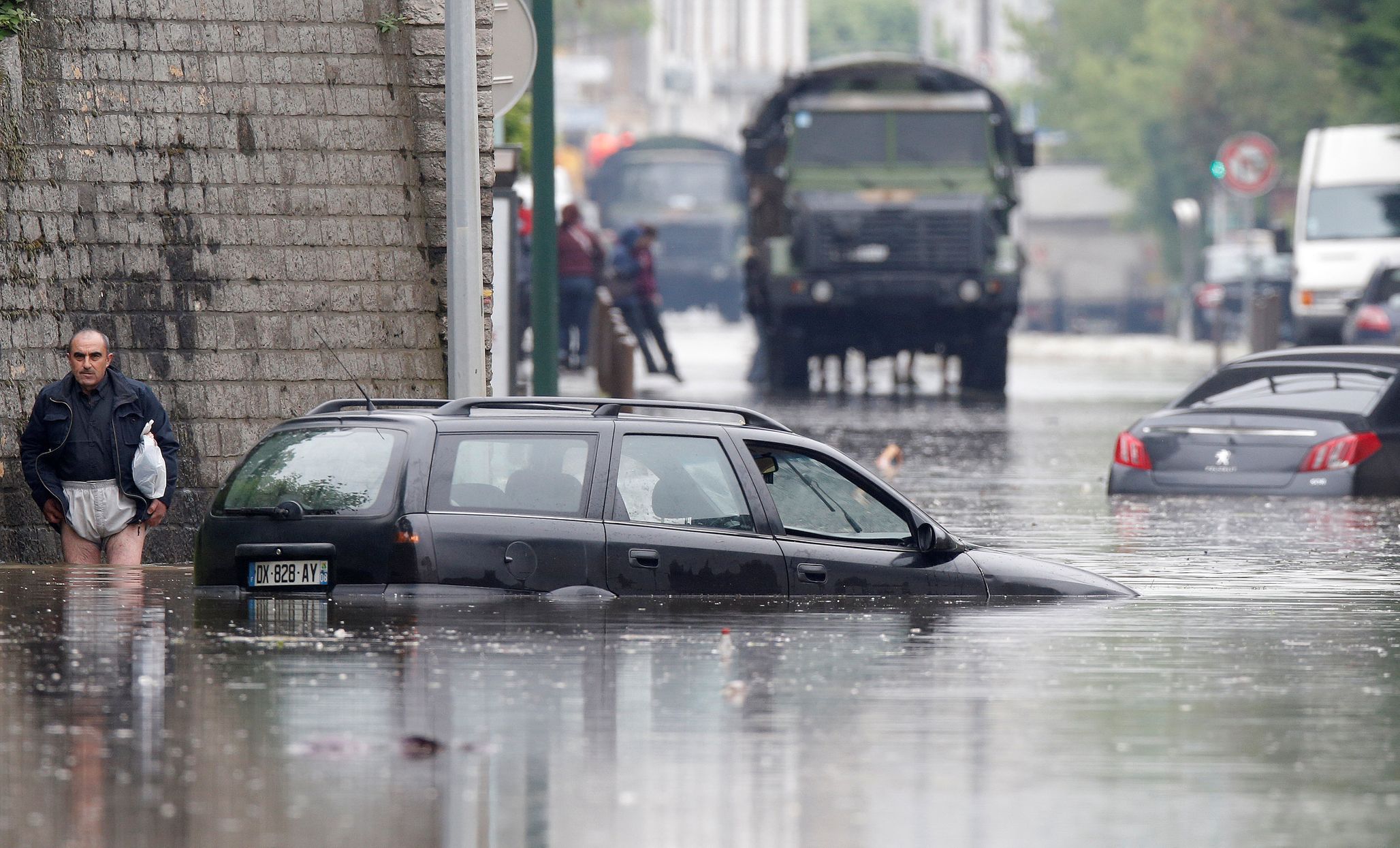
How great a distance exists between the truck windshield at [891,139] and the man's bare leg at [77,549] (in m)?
20.7

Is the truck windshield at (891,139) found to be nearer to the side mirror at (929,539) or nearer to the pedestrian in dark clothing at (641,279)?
the pedestrian in dark clothing at (641,279)

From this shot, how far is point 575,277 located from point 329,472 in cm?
2181

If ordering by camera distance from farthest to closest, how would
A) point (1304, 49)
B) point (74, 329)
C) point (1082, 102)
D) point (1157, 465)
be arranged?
point (1082, 102)
point (1304, 49)
point (1157, 465)
point (74, 329)

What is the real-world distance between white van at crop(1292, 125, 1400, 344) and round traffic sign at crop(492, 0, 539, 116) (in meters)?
22.8

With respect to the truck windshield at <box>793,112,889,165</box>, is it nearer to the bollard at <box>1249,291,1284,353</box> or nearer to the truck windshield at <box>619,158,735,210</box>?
the bollard at <box>1249,291,1284,353</box>

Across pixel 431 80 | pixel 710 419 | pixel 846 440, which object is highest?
pixel 431 80

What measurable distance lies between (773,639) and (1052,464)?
1235cm

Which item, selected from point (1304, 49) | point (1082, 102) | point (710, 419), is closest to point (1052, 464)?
point (710, 419)

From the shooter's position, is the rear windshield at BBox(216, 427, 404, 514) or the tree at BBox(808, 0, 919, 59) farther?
the tree at BBox(808, 0, 919, 59)

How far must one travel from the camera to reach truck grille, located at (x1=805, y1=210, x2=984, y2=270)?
3353 centimetres

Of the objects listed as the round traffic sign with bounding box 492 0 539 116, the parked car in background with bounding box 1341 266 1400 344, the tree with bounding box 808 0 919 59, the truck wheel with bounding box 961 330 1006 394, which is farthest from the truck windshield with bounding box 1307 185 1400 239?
the tree with bounding box 808 0 919 59

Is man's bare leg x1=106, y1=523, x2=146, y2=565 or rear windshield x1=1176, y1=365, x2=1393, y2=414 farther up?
rear windshield x1=1176, y1=365, x2=1393, y2=414

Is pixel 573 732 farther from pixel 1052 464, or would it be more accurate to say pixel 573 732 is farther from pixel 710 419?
pixel 1052 464

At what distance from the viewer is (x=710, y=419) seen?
12.3m
